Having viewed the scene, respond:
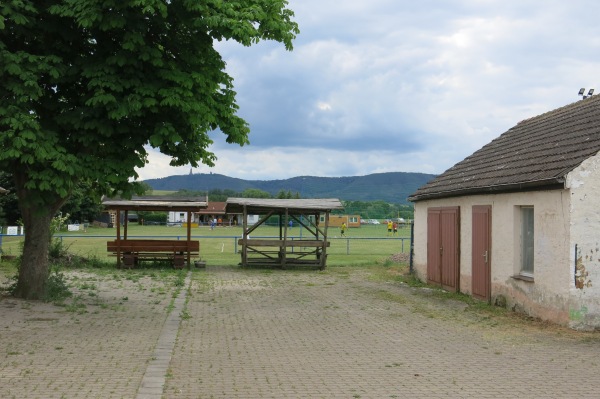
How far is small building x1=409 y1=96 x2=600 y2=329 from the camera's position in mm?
11422

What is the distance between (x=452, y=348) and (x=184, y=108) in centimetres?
597

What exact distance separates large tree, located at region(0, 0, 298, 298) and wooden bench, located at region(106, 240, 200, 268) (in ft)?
35.8

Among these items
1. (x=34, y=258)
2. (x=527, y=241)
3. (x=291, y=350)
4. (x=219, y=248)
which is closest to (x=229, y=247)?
(x=219, y=248)

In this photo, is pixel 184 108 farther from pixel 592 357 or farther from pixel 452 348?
pixel 592 357

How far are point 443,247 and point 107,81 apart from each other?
10244mm

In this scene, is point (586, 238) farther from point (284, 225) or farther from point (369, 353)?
point (284, 225)

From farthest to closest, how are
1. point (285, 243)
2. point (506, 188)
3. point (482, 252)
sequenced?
point (285, 243) < point (482, 252) < point (506, 188)

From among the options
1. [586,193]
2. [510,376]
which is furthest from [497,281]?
[510,376]

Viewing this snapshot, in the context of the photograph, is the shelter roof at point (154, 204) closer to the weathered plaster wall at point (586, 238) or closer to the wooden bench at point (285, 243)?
the wooden bench at point (285, 243)

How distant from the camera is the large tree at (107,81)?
36.8 ft

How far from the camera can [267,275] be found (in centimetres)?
2292

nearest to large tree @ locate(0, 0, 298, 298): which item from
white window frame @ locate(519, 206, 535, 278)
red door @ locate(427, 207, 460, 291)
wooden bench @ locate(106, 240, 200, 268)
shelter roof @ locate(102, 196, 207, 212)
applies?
white window frame @ locate(519, 206, 535, 278)

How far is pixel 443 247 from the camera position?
1791 cm

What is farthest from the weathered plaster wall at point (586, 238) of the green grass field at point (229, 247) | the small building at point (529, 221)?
the green grass field at point (229, 247)
